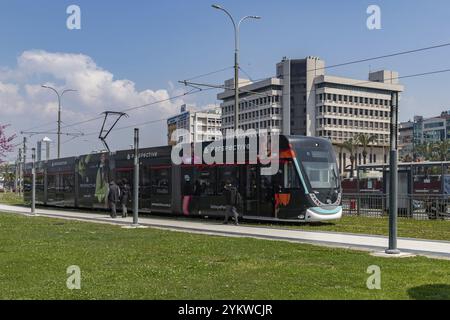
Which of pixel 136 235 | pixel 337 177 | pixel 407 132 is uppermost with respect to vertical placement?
pixel 407 132

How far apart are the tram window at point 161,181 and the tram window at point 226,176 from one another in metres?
3.75

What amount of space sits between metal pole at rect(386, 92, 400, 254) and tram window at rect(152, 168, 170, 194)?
15.1 metres

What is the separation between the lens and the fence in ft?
80.1

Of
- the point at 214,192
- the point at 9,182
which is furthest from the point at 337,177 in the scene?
the point at 9,182

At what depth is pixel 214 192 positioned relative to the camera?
2373 centimetres

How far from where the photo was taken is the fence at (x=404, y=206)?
24.4 meters

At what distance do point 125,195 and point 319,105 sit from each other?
10620 centimetres

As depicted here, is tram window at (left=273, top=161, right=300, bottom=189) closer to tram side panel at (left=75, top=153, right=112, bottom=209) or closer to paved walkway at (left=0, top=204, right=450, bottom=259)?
paved walkway at (left=0, top=204, right=450, bottom=259)

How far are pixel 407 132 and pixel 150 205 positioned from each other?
522 feet

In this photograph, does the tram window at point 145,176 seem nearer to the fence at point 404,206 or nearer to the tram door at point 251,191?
the tram door at point 251,191

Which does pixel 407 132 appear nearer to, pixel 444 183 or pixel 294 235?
pixel 444 183
